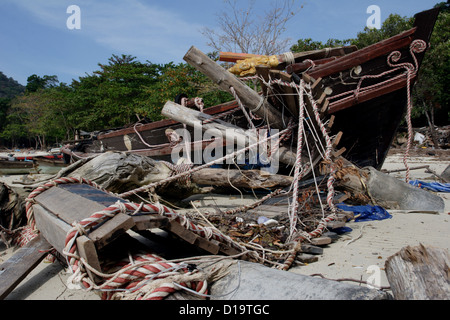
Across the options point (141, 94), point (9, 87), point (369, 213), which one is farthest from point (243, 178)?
point (9, 87)

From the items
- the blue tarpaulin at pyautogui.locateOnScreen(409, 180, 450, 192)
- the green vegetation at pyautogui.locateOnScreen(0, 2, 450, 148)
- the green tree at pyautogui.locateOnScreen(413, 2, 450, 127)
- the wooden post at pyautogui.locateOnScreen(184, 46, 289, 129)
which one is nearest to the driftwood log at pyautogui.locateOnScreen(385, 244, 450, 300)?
the wooden post at pyautogui.locateOnScreen(184, 46, 289, 129)

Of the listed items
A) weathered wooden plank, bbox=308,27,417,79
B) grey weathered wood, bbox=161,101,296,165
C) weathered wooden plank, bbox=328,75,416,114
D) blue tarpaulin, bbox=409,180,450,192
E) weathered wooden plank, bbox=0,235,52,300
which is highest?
weathered wooden plank, bbox=308,27,417,79

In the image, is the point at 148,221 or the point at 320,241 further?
the point at 320,241

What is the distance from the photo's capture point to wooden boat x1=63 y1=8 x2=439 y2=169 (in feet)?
14.4

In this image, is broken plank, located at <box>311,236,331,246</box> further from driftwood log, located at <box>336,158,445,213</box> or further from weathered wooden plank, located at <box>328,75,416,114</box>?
weathered wooden plank, located at <box>328,75,416,114</box>

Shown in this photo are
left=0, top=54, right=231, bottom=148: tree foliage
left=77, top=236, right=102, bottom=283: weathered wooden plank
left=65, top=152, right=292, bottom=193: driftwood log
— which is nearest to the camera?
left=77, top=236, right=102, bottom=283: weathered wooden plank

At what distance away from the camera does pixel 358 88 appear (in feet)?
16.5

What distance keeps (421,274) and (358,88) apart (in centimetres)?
434

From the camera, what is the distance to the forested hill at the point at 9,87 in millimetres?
81188

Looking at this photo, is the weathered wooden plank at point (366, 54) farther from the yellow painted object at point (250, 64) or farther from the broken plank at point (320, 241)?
the broken plank at point (320, 241)

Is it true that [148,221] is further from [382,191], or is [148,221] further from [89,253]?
[382,191]

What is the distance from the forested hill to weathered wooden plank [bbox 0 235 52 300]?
91.3m

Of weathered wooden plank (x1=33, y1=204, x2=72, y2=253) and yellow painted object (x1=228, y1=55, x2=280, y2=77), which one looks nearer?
weathered wooden plank (x1=33, y1=204, x2=72, y2=253)

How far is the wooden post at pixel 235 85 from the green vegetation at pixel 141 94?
17.0 feet
